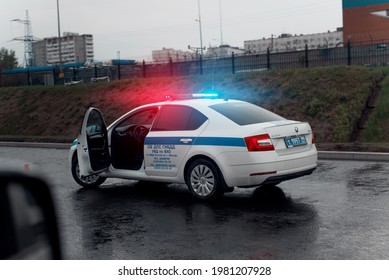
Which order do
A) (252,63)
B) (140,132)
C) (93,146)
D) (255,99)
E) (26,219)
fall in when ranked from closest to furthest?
(26,219)
(93,146)
(140,132)
(255,99)
(252,63)

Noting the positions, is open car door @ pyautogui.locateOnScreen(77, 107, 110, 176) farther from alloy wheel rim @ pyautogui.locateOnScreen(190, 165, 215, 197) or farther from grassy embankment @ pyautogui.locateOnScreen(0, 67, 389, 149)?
grassy embankment @ pyautogui.locateOnScreen(0, 67, 389, 149)

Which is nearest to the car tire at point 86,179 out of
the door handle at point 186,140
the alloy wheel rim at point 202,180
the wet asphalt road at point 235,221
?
the wet asphalt road at point 235,221

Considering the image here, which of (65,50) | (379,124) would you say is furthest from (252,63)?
(65,50)

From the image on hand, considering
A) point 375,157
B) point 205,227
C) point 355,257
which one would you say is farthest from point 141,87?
point 355,257

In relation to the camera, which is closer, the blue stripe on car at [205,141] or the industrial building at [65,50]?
the blue stripe on car at [205,141]

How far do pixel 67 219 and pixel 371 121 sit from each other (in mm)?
10534

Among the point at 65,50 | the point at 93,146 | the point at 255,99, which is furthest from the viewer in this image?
the point at 65,50

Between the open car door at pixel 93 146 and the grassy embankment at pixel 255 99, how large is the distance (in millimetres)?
7062

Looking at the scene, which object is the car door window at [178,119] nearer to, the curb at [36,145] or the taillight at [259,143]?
the taillight at [259,143]

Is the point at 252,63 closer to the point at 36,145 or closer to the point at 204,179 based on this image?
the point at 36,145

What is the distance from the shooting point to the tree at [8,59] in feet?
195

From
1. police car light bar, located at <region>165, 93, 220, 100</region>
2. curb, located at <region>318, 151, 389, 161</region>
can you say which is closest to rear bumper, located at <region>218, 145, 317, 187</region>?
police car light bar, located at <region>165, 93, 220, 100</region>

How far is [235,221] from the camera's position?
6.62m

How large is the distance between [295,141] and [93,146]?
11.4 feet
